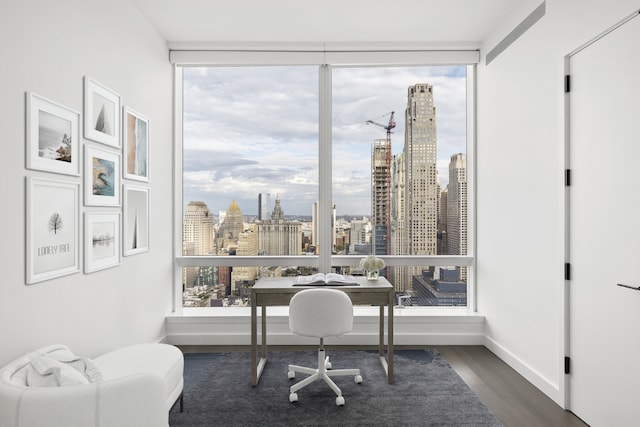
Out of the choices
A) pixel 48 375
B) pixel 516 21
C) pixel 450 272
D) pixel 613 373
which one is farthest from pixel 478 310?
pixel 48 375

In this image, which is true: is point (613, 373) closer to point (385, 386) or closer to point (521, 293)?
point (521, 293)

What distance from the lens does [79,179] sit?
2461 millimetres

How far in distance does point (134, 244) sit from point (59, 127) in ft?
3.94

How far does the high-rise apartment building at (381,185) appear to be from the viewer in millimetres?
4176

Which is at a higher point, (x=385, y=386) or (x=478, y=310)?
(x=478, y=310)

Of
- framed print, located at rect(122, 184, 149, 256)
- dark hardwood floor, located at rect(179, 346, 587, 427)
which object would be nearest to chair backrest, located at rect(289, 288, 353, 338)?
dark hardwood floor, located at rect(179, 346, 587, 427)

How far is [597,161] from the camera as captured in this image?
7.66 feet

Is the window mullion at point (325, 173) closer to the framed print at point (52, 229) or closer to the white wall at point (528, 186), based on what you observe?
the white wall at point (528, 186)

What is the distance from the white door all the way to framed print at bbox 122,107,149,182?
3209 millimetres

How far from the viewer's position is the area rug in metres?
2.49

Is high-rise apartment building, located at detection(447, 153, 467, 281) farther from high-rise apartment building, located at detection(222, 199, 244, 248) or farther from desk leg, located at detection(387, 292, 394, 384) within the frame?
high-rise apartment building, located at detection(222, 199, 244, 248)

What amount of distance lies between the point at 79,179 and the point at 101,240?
47cm

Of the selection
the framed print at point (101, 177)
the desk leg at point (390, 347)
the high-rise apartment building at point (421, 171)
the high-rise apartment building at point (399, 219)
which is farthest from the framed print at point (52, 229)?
the high-rise apartment building at point (421, 171)

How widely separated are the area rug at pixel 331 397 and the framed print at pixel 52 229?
3.90ft
